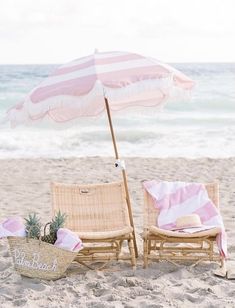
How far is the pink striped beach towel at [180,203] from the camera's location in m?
5.30

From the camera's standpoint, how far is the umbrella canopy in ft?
15.5

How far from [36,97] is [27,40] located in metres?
29.8

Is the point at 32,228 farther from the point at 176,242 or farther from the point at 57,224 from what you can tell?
the point at 176,242

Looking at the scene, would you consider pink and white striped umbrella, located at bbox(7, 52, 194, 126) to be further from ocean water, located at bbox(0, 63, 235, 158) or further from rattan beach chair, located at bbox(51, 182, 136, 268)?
ocean water, located at bbox(0, 63, 235, 158)

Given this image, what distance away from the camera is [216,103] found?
78.9ft

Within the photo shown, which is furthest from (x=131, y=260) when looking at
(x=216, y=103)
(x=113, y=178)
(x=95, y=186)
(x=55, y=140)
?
(x=216, y=103)

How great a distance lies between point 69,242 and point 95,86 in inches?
42.4

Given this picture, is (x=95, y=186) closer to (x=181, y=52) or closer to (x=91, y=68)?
(x=91, y=68)

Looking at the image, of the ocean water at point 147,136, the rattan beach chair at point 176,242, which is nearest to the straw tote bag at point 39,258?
the rattan beach chair at point 176,242

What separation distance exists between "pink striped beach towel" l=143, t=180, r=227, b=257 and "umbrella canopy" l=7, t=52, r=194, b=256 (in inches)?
19.8

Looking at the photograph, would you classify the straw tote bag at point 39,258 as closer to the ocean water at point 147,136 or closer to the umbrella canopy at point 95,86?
the umbrella canopy at point 95,86

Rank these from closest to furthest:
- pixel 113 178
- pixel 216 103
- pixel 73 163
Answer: pixel 113 178 → pixel 73 163 → pixel 216 103

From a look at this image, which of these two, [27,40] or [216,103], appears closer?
[216,103]

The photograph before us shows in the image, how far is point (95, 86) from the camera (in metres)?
4.68
